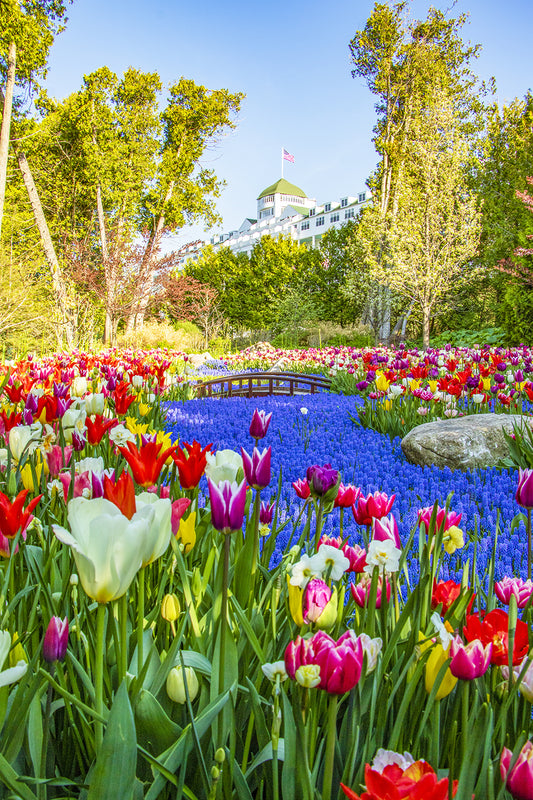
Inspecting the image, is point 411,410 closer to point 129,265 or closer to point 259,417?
point 259,417

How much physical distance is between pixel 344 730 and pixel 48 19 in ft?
58.5

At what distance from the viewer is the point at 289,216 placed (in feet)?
204

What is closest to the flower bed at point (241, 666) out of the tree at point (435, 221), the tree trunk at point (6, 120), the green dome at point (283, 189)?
the tree trunk at point (6, 120)

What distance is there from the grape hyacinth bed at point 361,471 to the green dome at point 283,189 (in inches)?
2781

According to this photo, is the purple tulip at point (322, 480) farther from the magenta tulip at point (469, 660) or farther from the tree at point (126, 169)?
the tree at point (126, 169)

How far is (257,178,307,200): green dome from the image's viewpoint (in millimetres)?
70012

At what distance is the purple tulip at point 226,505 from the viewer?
80 centimetres

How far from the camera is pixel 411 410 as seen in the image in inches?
182

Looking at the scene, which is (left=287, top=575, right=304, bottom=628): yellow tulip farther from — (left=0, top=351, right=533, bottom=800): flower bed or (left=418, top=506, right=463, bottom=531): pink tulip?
(left=418, top=506, right=463, bottom=531): pink tulip

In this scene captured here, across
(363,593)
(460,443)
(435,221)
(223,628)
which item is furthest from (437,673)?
(435,221)

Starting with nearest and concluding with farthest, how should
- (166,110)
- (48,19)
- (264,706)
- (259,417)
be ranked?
(264,706)
(259,417)
(48,19)
(166,110)

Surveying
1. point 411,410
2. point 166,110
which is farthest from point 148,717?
point 166,110

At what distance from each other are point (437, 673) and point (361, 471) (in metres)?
2.48

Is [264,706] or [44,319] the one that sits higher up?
[44,319]
